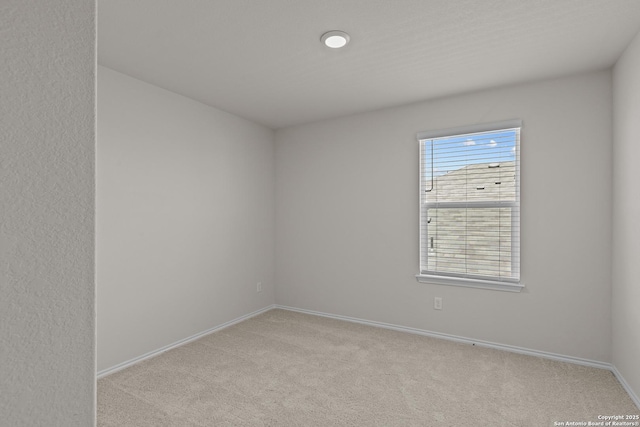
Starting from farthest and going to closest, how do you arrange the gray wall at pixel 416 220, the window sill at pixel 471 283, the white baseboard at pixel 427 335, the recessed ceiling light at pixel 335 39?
the window sill at pixel 471 283 → the gray wall at pixel 416 220 → the white baseboard at pixel 427 335 → the recessed ceiling light at pixel 335 39

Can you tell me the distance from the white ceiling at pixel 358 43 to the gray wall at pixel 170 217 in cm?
31

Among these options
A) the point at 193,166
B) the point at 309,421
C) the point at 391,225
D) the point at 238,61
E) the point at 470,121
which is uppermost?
the point at 238,61

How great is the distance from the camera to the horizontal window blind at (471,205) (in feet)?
10.0

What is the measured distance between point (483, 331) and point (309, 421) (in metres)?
1.96

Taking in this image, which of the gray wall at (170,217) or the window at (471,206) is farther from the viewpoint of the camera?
the window at (471,206)

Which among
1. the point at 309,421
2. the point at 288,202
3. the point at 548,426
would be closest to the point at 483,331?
the point at 548,426

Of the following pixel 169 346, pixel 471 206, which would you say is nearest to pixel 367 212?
pixel 471 206

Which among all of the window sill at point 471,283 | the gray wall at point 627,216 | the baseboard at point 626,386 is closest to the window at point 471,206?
the window sill at point 471,283
